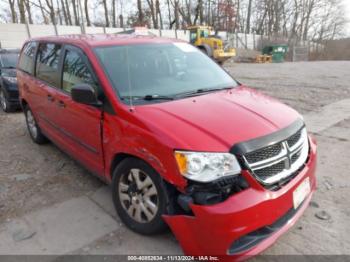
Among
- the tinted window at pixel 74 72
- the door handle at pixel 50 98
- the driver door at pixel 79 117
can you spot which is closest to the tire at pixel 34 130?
the door handle at pixel 50 98

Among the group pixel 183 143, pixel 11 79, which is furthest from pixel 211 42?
pixel 183 143

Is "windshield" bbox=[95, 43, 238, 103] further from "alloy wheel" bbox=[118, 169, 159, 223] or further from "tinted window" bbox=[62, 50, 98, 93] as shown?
"alloy wheel" bbox=[118, 169, 159, 223]

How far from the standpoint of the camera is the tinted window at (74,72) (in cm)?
311

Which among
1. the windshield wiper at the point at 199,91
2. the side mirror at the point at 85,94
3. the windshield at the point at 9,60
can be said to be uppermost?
the windshield at the point at 9,60

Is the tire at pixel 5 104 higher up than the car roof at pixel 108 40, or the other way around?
the car roof at pixel 108 40

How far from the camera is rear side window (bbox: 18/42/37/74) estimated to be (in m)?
4.82

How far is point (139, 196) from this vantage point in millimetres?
2609

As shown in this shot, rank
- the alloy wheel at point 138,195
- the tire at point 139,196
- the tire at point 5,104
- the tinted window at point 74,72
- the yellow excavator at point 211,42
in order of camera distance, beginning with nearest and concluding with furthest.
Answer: the tire at point 139,196
the alloy wheel at point 138,195
the tinted window at point 74,72
the tire at point 5,104
the yellow excavator at point 211,42

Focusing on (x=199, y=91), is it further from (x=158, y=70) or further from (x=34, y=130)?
(x=34, y=130)

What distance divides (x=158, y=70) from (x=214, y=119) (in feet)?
3.57

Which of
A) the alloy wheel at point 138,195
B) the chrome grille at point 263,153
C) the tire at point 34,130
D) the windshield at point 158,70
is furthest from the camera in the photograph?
the tire at point 34,130

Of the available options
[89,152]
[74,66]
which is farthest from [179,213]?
[74,66]

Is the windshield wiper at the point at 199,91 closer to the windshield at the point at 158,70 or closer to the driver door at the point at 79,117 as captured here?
the windshield at the point at 158,70

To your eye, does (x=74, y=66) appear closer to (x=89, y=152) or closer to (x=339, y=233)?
(x=89, y=152)
